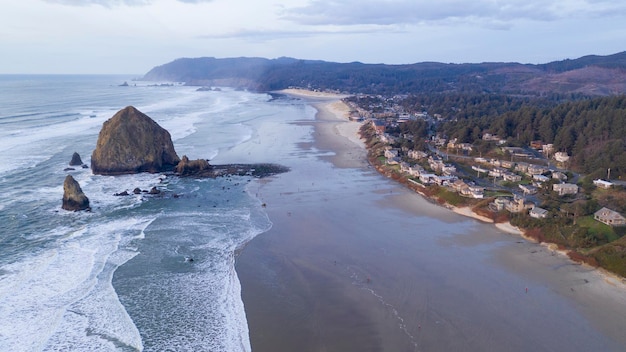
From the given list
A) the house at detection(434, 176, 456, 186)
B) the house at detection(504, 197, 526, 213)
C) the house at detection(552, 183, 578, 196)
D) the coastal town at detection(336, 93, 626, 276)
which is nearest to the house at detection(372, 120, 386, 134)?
the coastal town at detection(336, 93, 626, 276)

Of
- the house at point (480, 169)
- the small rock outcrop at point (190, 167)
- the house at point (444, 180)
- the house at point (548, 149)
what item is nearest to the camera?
the house at point (444, 180)

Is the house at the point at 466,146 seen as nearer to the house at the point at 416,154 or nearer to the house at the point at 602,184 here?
the house at the point at 416,154

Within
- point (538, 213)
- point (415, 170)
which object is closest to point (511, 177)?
point (415, 170)

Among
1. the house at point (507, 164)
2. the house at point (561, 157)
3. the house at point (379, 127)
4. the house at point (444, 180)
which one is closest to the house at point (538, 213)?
the house at point (444, 180)

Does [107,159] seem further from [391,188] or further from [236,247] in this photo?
[391,188]

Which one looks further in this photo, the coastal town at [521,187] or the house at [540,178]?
the house at [540,178]

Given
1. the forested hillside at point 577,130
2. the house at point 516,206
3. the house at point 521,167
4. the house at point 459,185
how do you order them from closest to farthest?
the house at point 516,206
the house at point 459,185
the forested hillside at point 577,130
the house at point 521,167

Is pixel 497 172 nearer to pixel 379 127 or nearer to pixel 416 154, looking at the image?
pixel 416 154
